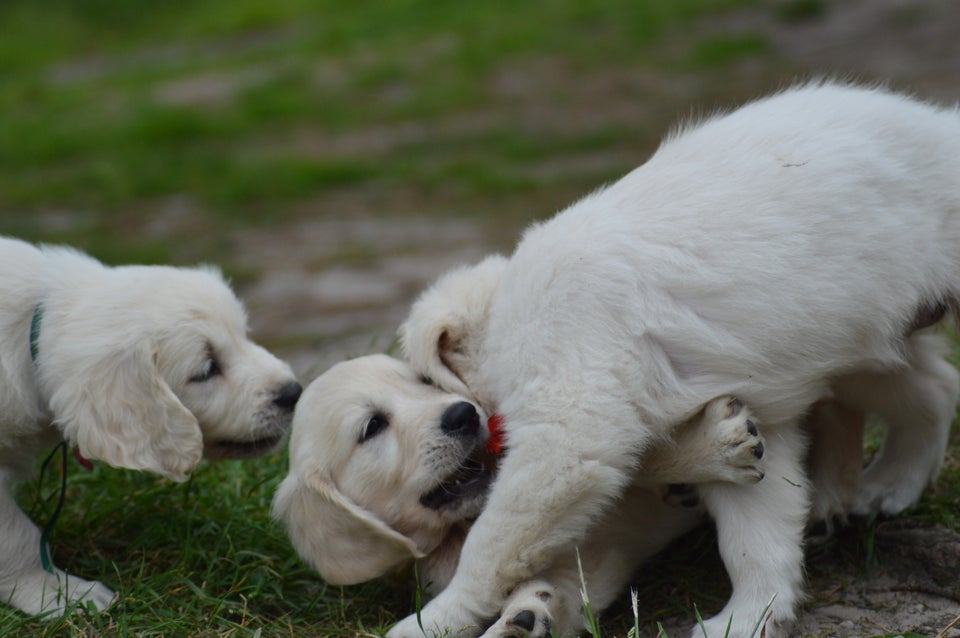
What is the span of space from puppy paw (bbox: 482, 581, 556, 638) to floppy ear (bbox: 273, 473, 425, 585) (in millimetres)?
457

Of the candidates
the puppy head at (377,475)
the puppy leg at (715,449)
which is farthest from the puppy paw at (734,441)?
the puppy head at (377,475)

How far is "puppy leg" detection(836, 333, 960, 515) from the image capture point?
4035mm

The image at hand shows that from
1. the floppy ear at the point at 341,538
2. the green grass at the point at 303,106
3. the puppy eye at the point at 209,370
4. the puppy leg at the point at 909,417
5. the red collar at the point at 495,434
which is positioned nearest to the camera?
the red collar at the point at 495,434

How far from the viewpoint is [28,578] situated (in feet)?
12.8

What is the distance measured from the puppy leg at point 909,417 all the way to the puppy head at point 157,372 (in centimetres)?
201

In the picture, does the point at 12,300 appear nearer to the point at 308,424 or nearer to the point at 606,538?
the point at 308,424

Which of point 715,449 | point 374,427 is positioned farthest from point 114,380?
point 715,449

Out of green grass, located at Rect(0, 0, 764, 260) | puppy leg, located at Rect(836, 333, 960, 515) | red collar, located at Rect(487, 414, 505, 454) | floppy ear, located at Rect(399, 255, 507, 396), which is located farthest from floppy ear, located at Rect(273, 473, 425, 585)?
green grass, located at Rect(0, 0, 764, 260)

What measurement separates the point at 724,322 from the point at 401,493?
1204 mm

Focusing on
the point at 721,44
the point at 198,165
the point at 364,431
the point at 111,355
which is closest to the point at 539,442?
the point at 364,431

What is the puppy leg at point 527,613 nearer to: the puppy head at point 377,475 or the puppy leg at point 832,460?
the puppy head at point 377,475

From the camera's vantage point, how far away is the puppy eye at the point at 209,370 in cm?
418

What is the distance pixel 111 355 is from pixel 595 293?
164 centimetres

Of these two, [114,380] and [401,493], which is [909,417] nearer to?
[401,493]
